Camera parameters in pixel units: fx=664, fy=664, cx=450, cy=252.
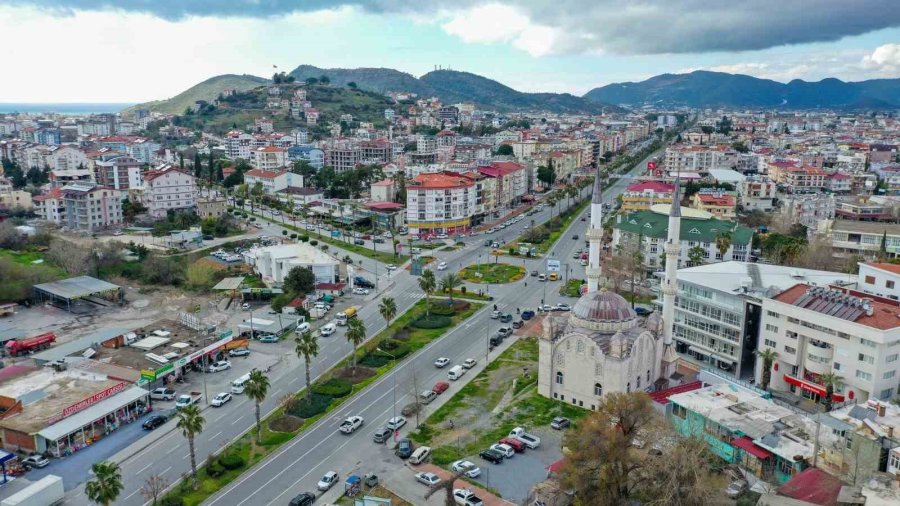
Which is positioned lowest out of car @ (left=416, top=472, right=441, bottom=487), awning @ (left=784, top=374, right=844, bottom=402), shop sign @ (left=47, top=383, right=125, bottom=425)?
car @ (left=416, top=472, right=441, bottom=487)

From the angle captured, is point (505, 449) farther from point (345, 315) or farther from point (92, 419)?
point (345, 315)

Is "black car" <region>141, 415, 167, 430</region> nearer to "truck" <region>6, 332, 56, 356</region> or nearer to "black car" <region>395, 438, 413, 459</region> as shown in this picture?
"black car" <region>395, 438, 413, 459</region>

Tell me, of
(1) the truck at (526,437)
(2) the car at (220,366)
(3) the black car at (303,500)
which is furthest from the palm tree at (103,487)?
(1) the truck at (526,437)

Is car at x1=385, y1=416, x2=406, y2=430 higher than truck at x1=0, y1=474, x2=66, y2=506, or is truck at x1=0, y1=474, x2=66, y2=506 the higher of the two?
car at x1=385, y1=416, x2=406, y2=430

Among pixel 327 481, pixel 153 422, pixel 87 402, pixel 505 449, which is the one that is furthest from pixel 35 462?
pixel 505 449

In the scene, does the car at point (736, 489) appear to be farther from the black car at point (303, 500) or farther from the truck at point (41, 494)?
the truck at point (41, 494)

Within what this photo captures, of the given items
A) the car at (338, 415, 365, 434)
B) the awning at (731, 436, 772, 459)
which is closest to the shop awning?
the car at (338, 415, 365, 434)

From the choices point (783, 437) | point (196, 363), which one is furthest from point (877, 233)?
point (196, 363)
